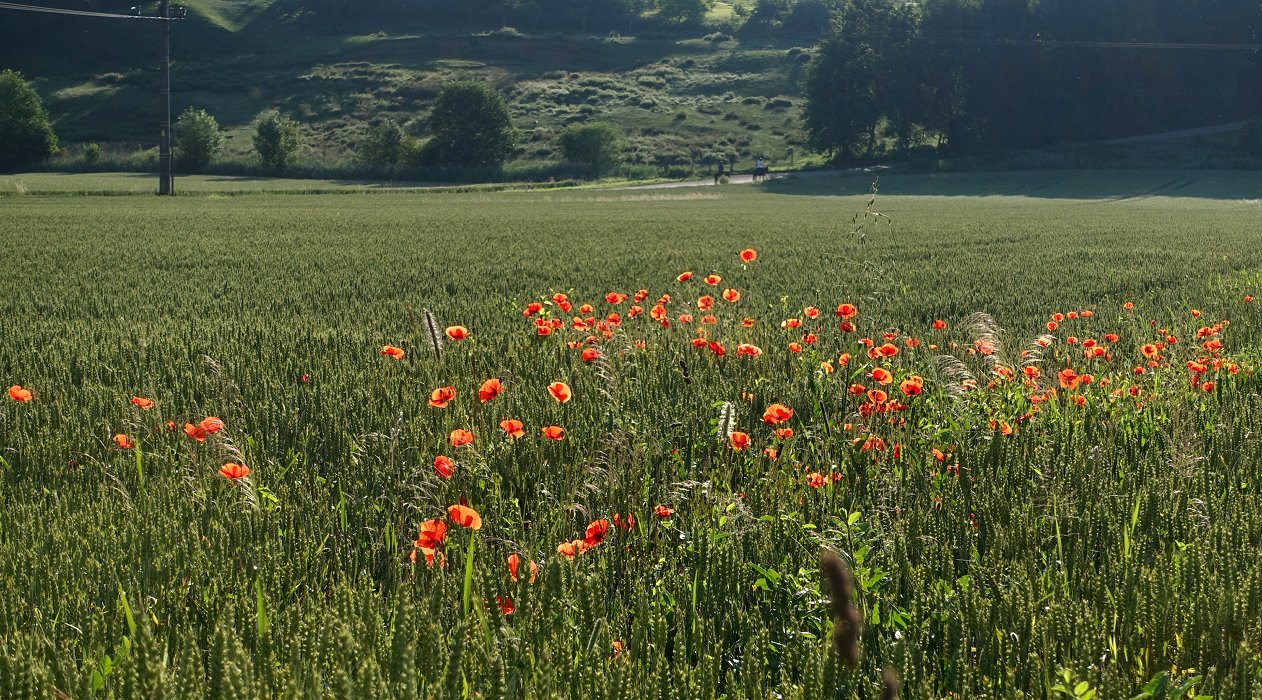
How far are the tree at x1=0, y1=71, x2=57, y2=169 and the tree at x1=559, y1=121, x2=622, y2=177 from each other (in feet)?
119

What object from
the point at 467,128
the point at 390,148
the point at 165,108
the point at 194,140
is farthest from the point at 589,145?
the point at 165,108

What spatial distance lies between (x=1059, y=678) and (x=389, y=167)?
69744 mm

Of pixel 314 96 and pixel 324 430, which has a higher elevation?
pixel 314 96

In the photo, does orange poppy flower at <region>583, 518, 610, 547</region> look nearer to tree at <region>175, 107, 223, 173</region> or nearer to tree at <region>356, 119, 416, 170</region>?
tree at <region>356, 119, 416, 170</region>

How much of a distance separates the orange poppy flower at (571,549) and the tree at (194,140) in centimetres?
7802

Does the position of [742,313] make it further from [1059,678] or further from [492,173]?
[492,173]

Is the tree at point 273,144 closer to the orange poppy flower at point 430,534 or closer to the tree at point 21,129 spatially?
the tree at point 21,129

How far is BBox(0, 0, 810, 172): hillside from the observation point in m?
87.0

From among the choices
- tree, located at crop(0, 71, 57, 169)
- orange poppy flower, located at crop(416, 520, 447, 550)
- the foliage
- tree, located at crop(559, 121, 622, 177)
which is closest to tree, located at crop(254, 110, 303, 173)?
tree, located at crop(0, 71, 57, 169)

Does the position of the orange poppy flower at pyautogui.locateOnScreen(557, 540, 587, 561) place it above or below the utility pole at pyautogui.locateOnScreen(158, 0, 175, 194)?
below

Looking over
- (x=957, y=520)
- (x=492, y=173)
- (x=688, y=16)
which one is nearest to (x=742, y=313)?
(x=957, y=520)

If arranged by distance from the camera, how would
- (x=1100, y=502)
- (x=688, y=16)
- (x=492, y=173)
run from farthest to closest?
(x=688, y=16), (x=492, y=173), (x=1100, y=502)

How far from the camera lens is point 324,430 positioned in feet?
16.6

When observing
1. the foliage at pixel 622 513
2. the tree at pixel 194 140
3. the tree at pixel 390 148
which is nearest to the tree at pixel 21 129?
the tree at pixel 194 140
